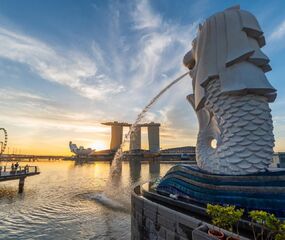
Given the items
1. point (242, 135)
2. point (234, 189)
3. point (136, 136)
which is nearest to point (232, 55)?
point (242, 135)

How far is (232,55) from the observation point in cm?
1205

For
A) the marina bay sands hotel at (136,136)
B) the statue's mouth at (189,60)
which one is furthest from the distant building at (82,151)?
the statue's mouth at (189,60)

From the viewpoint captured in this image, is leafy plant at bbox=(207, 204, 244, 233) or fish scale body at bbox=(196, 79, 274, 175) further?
fish scale body at bbox=(196, 79, 274, 175)

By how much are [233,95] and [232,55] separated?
2.25 meters

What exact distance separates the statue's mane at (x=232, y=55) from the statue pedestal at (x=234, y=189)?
13.3 ft

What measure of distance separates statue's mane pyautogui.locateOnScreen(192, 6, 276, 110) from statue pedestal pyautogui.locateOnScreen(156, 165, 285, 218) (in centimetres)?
407

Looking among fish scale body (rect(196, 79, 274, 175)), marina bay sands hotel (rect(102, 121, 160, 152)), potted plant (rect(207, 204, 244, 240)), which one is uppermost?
marina bay sands hotel (rect(102, 121, 160, 152))

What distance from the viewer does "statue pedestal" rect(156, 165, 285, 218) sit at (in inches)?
340

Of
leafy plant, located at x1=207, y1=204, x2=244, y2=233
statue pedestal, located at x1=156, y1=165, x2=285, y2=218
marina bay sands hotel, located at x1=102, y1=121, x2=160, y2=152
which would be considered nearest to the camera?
leafy plant, located at x1=207, y1=204, x2=244, y2=233

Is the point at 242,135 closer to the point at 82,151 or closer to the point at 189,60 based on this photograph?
the point at 189,60

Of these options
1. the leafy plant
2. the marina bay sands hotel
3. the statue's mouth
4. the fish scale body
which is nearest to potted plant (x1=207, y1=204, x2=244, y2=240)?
the leafy plant

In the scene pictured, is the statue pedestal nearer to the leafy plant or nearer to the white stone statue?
the white stone statue

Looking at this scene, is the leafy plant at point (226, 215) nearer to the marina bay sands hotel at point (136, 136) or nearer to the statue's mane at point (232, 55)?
the statue's mane at point (232, 55)

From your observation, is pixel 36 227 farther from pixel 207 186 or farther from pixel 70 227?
pixel 207 186
